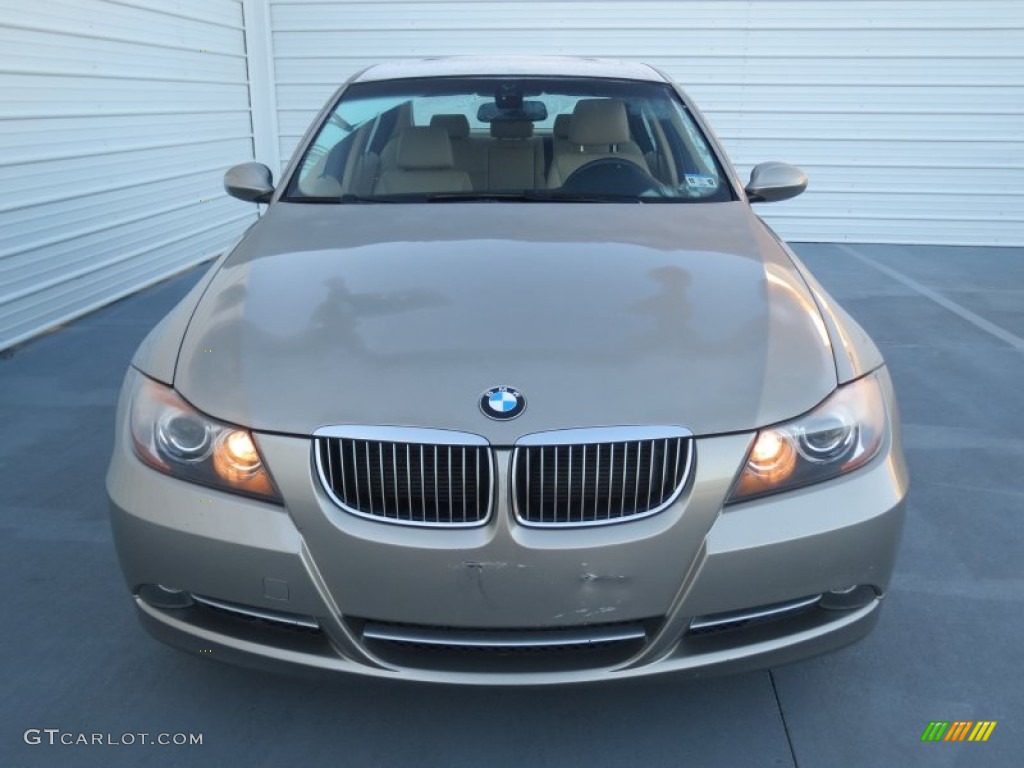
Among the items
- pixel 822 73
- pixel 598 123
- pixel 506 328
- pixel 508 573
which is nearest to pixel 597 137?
pixel 598 123

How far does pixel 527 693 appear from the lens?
1873 millimetres

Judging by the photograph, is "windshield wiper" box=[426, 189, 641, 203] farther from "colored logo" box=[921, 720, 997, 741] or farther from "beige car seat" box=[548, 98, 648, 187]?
"colored logo" box=[921, 720, 997, 741]

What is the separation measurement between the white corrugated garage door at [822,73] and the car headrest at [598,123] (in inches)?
217

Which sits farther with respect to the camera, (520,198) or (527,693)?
(520,198)

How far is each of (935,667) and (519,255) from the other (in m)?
1.60

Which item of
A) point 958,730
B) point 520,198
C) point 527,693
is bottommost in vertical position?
point 958,730

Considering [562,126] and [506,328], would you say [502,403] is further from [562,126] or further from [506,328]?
[562,126]

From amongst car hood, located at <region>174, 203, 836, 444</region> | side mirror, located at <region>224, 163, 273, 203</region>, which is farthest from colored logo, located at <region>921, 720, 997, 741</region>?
side mirror, located at <region>224, 163, 273, 203</region>

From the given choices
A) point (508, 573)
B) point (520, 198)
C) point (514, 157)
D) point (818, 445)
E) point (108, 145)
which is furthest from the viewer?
point (108, 145)

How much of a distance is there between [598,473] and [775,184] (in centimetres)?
195

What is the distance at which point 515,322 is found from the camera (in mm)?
2139

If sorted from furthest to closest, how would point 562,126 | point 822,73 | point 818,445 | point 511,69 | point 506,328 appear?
point 822,73
point 511,69
point 562,126
point 506,328
point 818,445

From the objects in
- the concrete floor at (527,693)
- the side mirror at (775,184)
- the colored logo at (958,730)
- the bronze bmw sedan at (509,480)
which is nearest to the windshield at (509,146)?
the side mirror at (775,184)

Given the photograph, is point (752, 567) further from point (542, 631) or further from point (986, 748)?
point (986, 748)
